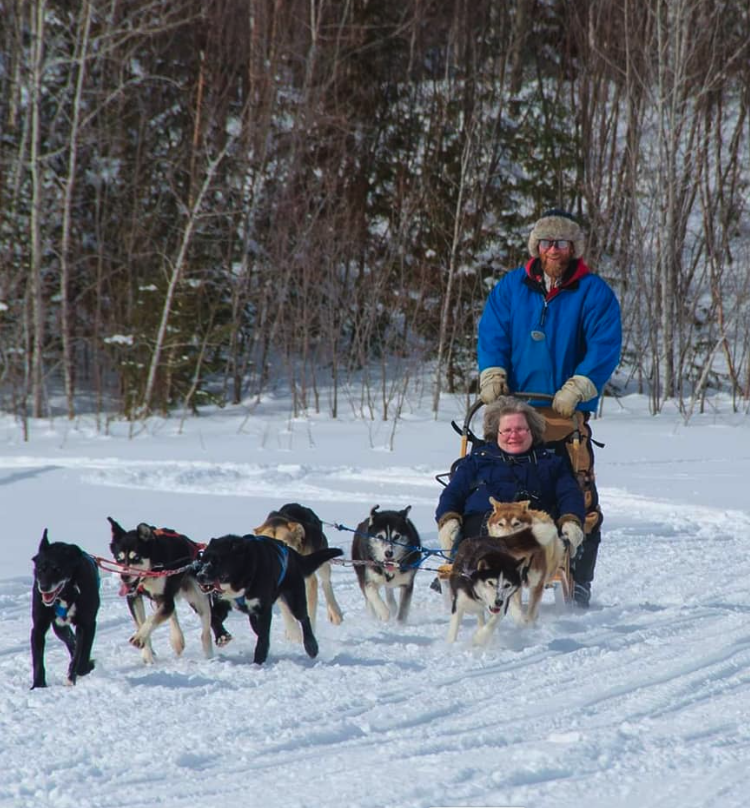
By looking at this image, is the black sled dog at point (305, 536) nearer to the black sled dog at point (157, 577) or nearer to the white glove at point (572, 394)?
the black sled dog at point (157, 577)

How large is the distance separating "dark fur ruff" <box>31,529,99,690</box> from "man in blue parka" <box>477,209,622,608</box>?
2294 millimetres

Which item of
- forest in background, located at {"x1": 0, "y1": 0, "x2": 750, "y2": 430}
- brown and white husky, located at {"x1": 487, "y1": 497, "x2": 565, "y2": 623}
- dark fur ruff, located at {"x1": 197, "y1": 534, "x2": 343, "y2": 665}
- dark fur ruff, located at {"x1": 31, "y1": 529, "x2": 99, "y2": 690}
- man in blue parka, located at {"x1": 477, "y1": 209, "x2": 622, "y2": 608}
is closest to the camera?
dark fur ruff, located at {"x1": 31, "y1": 529, "x2": 99, "y2": 690}

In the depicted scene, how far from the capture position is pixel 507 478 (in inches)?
201

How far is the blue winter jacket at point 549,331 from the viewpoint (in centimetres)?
529

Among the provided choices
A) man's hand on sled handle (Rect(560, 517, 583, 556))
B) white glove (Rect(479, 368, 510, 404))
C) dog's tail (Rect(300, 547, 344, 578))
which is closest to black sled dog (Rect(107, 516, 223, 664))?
dog's tail (Rect(300, 547, 344, 578))

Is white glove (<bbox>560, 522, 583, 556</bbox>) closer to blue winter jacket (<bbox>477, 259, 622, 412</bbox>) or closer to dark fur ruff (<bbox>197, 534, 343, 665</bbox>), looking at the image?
blue winter jacket (<bbox>477, 259, 622, 412</bbox>)

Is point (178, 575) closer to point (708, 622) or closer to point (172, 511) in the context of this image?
point (708, 622)

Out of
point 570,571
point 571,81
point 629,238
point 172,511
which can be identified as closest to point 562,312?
point 570,571

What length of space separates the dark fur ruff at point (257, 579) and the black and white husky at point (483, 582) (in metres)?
0.64

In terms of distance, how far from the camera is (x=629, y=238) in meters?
16.2

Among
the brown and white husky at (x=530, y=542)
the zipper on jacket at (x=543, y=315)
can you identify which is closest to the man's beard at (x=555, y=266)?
the zipper on jacket at (x=543, y=315)

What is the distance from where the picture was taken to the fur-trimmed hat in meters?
5.29

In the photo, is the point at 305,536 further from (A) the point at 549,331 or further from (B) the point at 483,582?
(A) the point at 549,331

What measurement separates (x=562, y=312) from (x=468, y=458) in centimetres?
90
